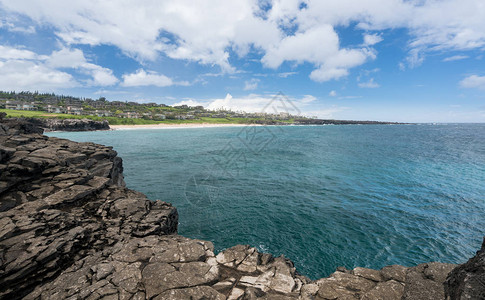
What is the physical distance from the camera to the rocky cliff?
795 centimetres

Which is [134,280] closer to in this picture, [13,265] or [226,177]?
[13,265]

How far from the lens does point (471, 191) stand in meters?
30.3

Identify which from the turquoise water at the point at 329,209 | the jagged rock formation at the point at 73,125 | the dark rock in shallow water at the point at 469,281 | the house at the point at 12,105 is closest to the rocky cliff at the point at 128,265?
the dark rock in shallow water at the point at 469,281

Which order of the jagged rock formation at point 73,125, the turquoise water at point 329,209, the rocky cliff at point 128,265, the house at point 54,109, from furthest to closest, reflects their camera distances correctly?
the house at point 54,109 < the jagged rock formation at point 73,125 < the turquoise water at point 329,209 < the rocky cliff at point 128,265

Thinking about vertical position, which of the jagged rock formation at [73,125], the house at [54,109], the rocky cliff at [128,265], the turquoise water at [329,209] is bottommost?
the turquoise water at [329,209]

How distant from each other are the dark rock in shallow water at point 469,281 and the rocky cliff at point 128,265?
0.09 meters

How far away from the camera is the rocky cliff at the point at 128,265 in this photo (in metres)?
7.95

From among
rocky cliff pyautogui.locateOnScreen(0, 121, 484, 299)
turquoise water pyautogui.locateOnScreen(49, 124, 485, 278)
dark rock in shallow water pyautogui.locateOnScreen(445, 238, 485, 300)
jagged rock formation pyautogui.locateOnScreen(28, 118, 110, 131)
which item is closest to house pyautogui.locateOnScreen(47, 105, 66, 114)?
jagged rock formation pyautogui.locateOnScreen(28, 118, 110, 131)

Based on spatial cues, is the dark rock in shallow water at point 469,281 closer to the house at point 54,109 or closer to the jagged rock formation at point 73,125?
the jagged rock formation at point 73,125

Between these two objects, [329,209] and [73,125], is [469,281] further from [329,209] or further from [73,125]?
[73,125]

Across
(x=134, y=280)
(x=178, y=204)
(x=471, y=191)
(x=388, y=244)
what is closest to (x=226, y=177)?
(x=178, y=204)

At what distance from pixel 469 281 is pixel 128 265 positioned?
12763mm

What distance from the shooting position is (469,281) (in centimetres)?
572

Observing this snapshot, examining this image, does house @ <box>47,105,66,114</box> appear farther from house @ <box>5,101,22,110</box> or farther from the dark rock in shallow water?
the dark rock in shallow water
